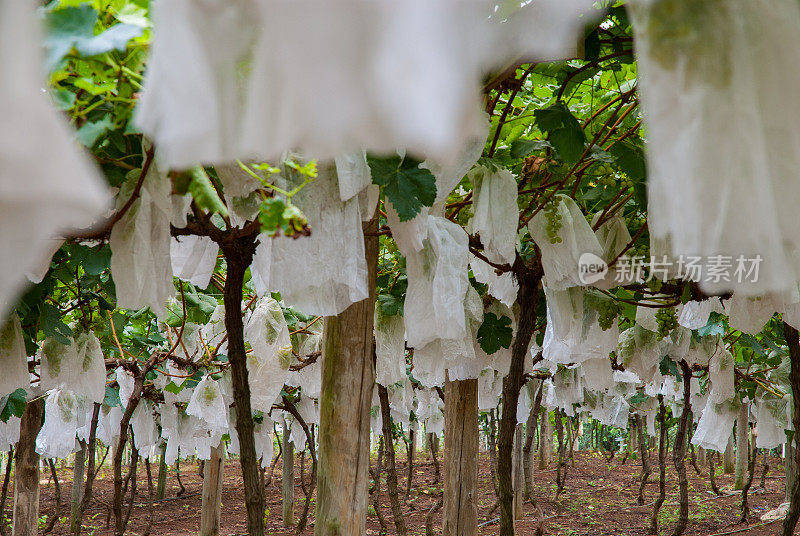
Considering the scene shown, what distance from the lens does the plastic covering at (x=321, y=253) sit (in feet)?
3.90

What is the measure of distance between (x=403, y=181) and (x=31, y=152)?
88 cm

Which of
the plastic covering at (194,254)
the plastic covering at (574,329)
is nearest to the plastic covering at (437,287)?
the plastic covering at (194,254)

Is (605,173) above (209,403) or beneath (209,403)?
above

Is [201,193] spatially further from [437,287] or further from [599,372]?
[599,372]

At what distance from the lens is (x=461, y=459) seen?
3.46m

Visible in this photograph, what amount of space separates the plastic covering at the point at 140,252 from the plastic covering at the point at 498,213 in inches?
27.5

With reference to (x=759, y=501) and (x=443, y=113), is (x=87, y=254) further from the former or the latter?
(x=759, y=501)

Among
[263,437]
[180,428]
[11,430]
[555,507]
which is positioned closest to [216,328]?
[180,428]

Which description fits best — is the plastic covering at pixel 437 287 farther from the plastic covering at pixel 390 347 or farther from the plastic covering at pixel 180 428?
the plastic covering at pixel 180 428

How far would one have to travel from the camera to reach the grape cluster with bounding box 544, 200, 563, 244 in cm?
188

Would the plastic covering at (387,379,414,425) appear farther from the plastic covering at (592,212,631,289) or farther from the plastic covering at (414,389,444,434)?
the plastic covering at (592,212,631,289)

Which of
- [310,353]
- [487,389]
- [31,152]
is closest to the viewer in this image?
[31,152]

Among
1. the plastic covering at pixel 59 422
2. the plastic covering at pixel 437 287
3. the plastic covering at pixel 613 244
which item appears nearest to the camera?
the plastic covering at pixel 437 287

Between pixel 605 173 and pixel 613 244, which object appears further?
pixel 613 244
